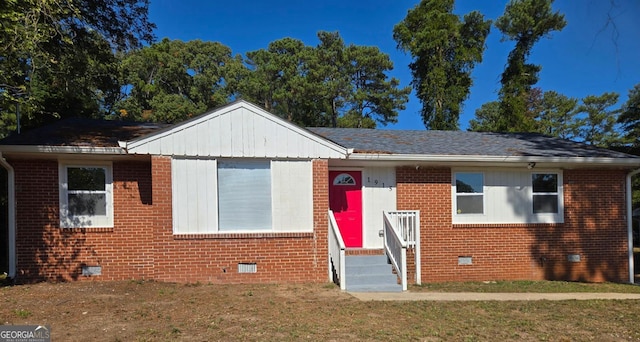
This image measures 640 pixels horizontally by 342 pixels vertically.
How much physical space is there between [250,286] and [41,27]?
6.10 metres

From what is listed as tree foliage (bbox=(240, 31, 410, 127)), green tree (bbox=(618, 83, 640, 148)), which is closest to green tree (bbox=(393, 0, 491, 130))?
tree foliage (bbox=(240, 31, 410, 127))

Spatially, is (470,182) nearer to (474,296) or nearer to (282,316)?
(474,296)

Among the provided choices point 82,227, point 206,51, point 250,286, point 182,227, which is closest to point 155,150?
point 182,227

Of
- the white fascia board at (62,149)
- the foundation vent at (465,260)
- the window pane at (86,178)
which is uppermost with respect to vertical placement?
the white fascia board at (62,149)

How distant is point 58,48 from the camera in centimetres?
1091

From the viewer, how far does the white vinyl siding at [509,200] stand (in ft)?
37.0

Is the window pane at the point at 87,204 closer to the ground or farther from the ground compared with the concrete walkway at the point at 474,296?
farther from the ground

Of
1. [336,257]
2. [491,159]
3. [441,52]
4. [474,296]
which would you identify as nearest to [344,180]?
[336,257]

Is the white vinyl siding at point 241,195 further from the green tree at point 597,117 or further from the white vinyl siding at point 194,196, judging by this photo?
the green tree at point 597,117

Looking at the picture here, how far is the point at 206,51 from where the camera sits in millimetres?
35594

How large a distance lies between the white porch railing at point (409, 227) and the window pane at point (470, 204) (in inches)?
61.0

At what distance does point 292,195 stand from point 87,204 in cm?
432

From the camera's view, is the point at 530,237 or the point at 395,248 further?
the point at 530,237

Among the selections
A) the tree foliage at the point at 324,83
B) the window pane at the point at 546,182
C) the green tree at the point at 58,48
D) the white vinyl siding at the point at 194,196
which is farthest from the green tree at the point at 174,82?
the window pane at the point at 546,182
